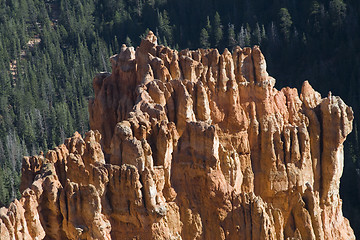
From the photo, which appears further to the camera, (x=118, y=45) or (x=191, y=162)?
(x=118, y=45)

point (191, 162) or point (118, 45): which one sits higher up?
point (118, 45)

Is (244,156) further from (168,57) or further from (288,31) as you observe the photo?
(288,31)

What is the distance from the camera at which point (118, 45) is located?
132625 mm

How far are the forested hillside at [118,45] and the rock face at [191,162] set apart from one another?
37.3 m

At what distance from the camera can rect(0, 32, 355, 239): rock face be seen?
33688mm

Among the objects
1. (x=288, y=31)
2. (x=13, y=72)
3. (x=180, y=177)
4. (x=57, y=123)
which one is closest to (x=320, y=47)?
(x=288, y=31)

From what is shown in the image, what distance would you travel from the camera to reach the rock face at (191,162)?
111ft

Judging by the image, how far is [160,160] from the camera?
126 ft

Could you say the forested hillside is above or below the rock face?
above

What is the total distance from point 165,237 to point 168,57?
533 inches

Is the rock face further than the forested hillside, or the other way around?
the forested hillside

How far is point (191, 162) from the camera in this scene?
39.8 m

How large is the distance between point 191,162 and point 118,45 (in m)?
94.1

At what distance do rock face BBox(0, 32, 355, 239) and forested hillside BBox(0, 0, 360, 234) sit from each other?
37256 mm
